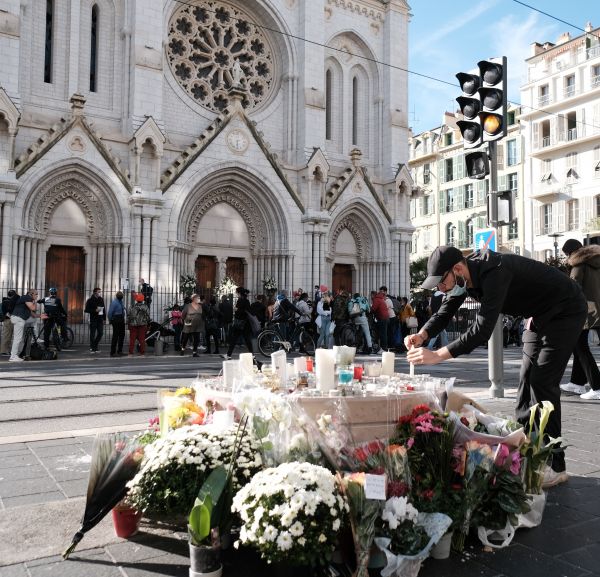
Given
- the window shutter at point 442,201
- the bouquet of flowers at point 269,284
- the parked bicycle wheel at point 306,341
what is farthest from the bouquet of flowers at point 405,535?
the window shutter at point 442,201

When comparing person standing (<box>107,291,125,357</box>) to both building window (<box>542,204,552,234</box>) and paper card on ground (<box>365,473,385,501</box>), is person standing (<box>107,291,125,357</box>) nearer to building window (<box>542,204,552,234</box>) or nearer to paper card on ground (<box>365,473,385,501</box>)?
paper card on ground (<box>365,473,385,501</box>)

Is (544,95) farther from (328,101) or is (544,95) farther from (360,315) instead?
(360,315)

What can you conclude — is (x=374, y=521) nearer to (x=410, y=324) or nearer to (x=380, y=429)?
(x=380, y=429)

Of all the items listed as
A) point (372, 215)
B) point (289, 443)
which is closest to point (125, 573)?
point (289, 443)

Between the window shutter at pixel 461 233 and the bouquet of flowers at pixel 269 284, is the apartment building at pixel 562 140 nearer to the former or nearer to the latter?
the window shutter at pixel 461 233

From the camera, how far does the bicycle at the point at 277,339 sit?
16.2 meters

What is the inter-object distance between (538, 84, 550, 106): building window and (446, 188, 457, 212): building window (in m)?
9.15

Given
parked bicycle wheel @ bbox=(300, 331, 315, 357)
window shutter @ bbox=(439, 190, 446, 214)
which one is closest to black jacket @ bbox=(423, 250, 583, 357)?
parked bicycle wheel @ bbox=(300, 331, 315, 357)

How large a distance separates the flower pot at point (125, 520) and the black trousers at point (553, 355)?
2.78 meters

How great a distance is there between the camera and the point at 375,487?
299 cm

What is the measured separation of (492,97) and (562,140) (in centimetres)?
3835

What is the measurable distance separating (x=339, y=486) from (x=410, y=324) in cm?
1493

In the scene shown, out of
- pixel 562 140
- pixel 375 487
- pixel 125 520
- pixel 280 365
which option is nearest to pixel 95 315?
pixel 280 365

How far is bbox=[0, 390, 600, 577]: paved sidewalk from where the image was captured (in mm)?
3123
